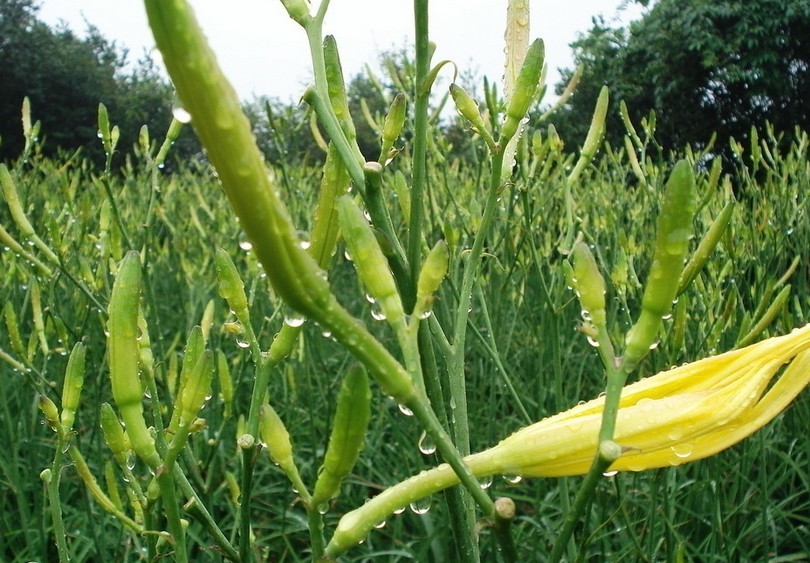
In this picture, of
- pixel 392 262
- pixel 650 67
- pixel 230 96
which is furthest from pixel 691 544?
pixel 650 67

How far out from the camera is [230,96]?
0.27 m

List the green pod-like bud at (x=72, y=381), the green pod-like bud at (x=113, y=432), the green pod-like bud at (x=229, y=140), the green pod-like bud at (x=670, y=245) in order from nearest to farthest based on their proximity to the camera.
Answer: the green pod-like bud at (x=229, y=140)
the green pod-like bud at (x=670, y=245)
the green pod-like bud at (x=113, y=432)
the green pod-like bud at (x=72, y=381)

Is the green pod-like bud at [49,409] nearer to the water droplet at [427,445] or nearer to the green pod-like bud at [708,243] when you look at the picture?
the water droplet at [427,445]

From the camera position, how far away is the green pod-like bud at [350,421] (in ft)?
1.26

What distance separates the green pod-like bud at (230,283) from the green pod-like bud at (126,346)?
0.36 ft

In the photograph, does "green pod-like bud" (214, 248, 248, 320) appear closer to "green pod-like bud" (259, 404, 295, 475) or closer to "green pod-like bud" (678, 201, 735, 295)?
"green pod-like bud" (259, 404, 295, 475)

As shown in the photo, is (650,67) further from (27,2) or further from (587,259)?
(27,2)

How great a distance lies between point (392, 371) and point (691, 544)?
163 centimetres

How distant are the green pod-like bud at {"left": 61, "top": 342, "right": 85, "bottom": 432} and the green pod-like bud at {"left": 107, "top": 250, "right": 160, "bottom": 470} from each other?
0.75 ft

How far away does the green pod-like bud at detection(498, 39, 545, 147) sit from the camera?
0.62 m

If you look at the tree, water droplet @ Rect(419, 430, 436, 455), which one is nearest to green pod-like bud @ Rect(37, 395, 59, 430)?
water droplet @ Rect(419, 430, 436, 455)

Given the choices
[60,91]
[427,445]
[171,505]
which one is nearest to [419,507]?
[427,445]

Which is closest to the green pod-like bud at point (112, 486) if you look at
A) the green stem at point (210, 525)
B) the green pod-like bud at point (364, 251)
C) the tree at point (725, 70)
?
the green stem at point (210, 525)

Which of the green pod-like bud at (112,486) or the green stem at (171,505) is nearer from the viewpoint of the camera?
the green stem at (171,505)
